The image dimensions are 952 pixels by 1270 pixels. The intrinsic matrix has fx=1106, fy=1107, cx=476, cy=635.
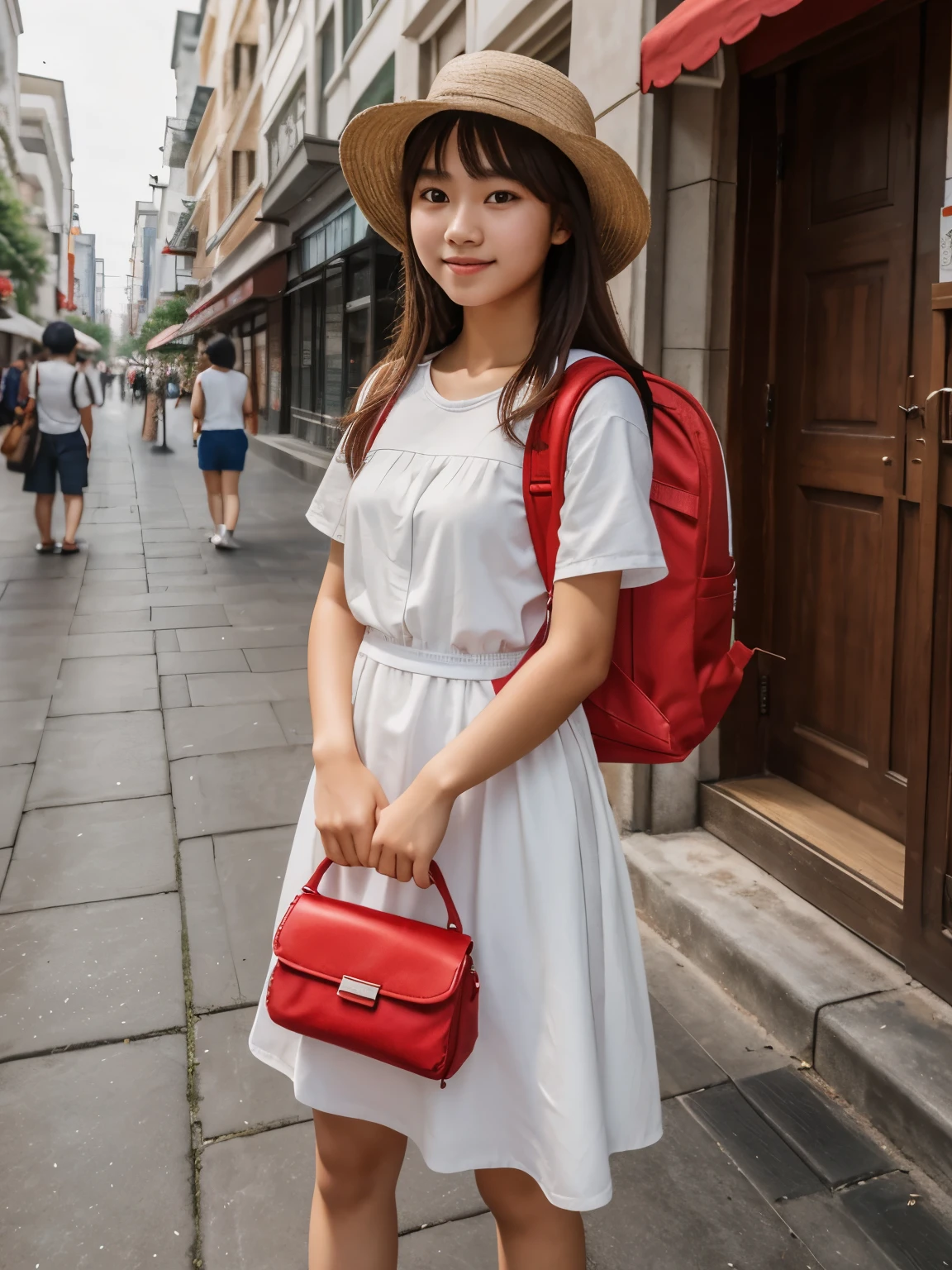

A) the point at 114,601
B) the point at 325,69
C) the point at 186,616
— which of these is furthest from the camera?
the point at 325,69

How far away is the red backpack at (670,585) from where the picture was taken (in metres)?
1.43

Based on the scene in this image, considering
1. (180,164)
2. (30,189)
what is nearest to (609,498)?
(180,164)

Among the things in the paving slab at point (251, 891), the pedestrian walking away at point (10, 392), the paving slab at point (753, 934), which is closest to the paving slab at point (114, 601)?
the paving slab at point (251, 891)

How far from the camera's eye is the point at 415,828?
1359 millimetres

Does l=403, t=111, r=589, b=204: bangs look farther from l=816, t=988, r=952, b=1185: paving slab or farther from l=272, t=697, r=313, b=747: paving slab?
l=272, t=697, r=313, b=747: paving slab

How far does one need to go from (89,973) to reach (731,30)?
9.85 ft

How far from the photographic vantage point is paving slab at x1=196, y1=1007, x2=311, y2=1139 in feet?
8.08

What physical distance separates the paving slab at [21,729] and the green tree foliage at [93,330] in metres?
102

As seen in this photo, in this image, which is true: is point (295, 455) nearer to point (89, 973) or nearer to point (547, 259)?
point (89, 973)

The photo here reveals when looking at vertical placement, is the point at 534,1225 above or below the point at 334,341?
below

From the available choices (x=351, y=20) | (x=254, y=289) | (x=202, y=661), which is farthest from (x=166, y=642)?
(x=254, y=289)

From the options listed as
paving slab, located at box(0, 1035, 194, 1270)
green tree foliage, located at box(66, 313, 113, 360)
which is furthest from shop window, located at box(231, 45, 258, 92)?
green tree foliage, located at box(66, 313, 113, 360)

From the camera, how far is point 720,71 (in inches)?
132

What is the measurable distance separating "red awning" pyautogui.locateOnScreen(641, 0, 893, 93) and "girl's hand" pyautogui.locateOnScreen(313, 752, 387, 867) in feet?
6.87
